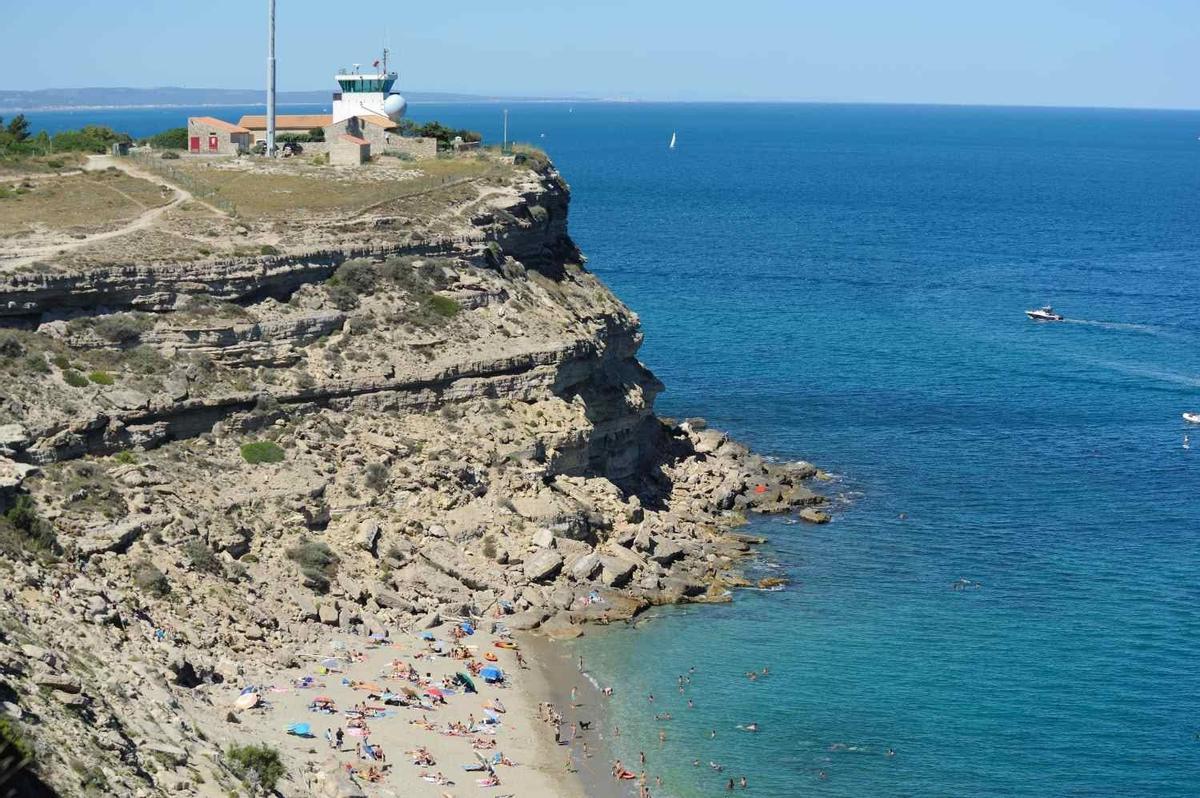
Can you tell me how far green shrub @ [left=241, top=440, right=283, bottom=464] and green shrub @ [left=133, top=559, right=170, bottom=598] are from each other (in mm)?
8417

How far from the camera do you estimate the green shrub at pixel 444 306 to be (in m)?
62.9

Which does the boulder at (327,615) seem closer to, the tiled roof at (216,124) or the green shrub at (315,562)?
the green shrub at (315,562)

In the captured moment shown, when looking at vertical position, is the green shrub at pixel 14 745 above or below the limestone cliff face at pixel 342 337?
below

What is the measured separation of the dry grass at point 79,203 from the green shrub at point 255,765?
31.7m

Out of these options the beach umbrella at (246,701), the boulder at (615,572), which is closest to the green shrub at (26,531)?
the beach umbrella at (246,701)

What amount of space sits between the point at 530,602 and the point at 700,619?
18.6 feet

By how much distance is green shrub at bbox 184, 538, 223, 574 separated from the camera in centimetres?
4753

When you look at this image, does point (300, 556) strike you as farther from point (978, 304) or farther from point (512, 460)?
point (978, 304)

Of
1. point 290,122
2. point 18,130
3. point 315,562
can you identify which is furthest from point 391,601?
point 18,130

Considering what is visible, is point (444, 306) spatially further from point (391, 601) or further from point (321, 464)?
point (391, 601)

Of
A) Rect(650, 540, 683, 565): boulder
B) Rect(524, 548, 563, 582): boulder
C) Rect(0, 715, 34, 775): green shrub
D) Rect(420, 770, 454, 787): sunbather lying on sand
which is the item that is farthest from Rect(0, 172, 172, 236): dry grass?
Rect(0, 715, 34, 775): green shrub

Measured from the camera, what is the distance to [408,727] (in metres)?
43.3

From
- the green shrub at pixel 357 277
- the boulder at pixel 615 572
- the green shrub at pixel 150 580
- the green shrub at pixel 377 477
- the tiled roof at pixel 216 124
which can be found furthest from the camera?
the tiled roof at pixel 216 124

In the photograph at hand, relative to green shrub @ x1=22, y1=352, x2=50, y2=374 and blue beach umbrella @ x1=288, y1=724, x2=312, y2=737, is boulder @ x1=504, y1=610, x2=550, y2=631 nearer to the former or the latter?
blue beach umbrella @ x1=288, y1=724, x2=312, y2=737
